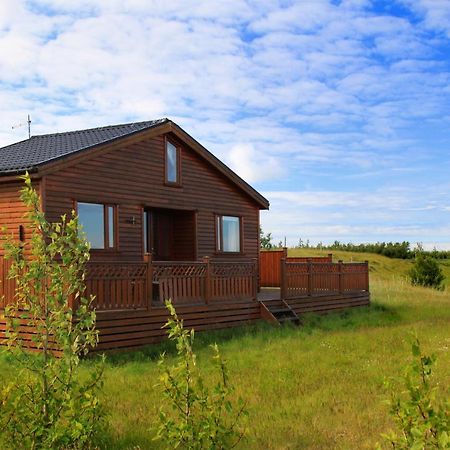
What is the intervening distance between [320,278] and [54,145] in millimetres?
8933

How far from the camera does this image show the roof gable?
46.1 feet

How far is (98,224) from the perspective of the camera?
15359 millimetres

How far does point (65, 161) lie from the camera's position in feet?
45.9

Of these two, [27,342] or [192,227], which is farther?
[192,227]

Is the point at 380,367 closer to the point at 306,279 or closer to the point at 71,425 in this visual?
the point at 71,425

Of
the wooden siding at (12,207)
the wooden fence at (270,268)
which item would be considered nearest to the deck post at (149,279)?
the wooden siding at (12,207)

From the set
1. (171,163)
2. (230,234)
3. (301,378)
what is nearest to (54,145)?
(171,163)

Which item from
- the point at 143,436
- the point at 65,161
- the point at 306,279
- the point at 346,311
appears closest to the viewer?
the point at 143,436

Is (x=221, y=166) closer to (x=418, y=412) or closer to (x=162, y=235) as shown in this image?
(x=162, y=235)

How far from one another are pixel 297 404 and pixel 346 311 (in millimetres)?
11860

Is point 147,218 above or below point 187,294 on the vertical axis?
above

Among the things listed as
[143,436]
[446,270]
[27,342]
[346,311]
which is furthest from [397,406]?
[446,270]

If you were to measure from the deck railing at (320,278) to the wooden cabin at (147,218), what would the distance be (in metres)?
0.71

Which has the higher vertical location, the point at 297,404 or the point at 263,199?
the point at 263,199
